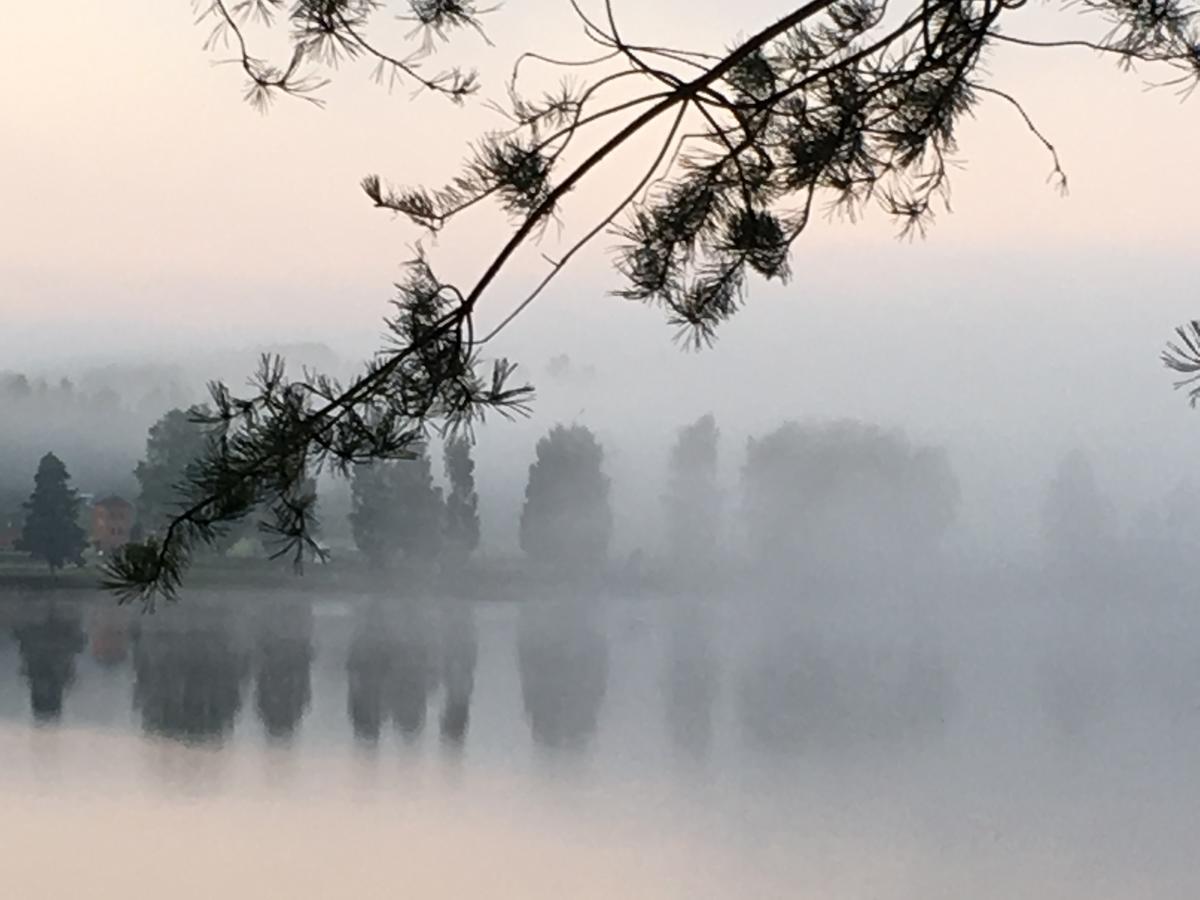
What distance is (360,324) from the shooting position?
2.11 m

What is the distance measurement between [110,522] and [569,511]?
740 millimetres

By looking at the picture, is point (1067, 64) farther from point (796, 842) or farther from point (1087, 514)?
point (796, 842)

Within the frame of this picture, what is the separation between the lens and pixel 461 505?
2.43m

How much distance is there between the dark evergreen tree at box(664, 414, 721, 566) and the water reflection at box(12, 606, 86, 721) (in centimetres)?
99

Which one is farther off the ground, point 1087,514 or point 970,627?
point 1087,514

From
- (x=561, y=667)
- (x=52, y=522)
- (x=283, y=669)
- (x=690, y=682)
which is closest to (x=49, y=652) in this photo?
(x=52, y=522)

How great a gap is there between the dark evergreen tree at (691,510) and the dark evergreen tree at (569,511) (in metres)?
0.11

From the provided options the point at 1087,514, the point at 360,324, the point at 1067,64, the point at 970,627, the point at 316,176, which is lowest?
the point at 970,627

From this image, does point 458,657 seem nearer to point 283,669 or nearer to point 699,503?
point 283,669

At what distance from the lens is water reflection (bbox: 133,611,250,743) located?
7.77 feet

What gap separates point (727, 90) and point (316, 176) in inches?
38.3

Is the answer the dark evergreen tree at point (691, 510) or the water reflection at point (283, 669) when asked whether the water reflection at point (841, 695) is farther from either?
the water reflection at point (283, 669)

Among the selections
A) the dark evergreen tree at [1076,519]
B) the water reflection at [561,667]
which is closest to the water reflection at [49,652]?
the water reflection at [561,667]

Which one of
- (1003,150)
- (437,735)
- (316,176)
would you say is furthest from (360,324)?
(1003,150)
